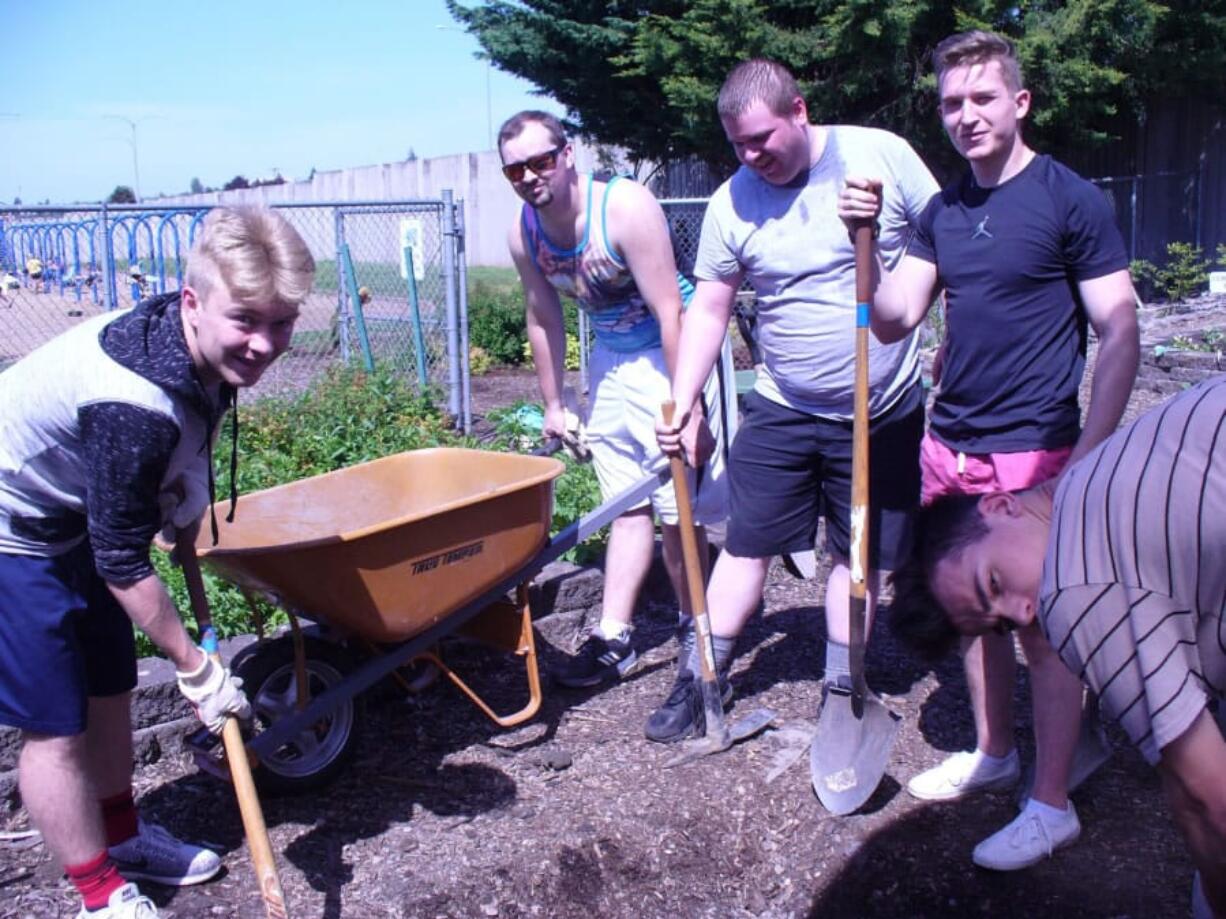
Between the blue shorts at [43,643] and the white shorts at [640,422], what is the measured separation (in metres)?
1.68

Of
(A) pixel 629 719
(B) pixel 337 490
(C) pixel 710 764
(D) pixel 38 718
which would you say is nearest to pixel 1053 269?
(C) pixel 710 764

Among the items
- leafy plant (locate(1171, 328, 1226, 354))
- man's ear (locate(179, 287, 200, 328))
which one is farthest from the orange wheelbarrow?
leafy plant (locate(1171, 328, 1226, 354))

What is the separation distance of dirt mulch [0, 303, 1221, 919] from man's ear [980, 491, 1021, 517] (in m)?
1.21

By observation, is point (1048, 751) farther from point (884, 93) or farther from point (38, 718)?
point (884, 93)

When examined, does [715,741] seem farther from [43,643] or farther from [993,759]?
[43,643]

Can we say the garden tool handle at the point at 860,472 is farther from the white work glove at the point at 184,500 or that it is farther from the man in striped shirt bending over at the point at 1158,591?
the white work glove at the point at 184,500

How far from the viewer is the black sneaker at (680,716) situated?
11.3 ft

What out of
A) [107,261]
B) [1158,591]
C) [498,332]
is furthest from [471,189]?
[1158,591]

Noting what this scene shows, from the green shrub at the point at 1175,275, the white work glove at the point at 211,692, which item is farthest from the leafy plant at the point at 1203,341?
the white work glove at the point at 211,692

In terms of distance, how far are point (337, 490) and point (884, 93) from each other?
1099 cm

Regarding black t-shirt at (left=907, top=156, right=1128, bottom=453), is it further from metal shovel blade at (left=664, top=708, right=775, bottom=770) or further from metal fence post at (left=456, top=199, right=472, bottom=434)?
metal fence post at (left=456, top=199, right=472, bottom=434)

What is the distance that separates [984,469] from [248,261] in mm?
1664

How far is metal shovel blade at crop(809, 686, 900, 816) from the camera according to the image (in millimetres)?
3018

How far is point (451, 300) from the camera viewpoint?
7430 mm
